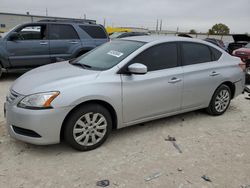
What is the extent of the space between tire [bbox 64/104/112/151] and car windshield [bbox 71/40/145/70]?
0.69 meters

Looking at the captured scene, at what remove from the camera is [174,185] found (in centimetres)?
254

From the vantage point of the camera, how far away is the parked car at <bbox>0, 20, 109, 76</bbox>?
6.77m

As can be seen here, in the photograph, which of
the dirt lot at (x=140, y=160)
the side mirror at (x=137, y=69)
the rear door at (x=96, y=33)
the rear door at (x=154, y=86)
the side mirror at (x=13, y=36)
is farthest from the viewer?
the rear door at (x=96, y=33)

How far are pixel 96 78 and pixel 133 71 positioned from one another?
526 millimetres

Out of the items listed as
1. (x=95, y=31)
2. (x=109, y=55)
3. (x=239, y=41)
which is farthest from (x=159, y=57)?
(x=239, y=41)

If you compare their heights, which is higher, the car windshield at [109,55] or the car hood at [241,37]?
the car hood at [241,37]

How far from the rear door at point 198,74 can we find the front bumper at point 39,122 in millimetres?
2128

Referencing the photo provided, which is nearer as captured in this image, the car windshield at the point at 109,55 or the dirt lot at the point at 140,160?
the dirt lot at the point at 140,160

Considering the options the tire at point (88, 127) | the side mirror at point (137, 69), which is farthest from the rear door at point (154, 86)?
the tire at point (88, 127)

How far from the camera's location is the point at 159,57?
3.71 meters

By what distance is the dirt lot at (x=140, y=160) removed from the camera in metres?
2.58

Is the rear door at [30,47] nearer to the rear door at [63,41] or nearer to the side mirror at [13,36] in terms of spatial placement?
the side mirror at [13,36]

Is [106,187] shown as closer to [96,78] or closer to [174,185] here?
[174,185]

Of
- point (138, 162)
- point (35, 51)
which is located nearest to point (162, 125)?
point (138, 162)
